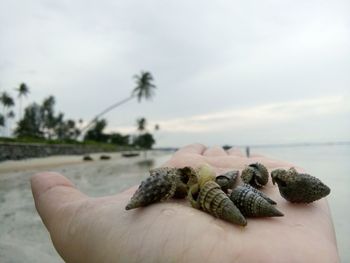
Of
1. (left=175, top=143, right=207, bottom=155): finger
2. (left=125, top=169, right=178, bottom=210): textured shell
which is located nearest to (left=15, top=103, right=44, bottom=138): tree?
(left=175, top=143, right=207, bottom=155): finger

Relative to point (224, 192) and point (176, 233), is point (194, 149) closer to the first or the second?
point (224, 192)

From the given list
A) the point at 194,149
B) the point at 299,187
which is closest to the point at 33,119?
the point at 194,149

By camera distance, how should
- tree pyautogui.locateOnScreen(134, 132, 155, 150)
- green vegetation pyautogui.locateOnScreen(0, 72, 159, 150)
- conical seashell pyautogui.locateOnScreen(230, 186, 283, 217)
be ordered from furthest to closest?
tree pyautogui.locateOnScreen(134, 132, 155, 150) → green vegetation pyautogui.locateOnScreen(0, 72, 159, 150) → conical seashell pyautogui.locateOnScreen(230, 186, 283, 217)

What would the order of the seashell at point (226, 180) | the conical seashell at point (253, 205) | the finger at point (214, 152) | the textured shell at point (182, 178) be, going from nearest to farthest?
the conical seashell at point (253, 205) → the textured shell at point (182, 178) → the seashell at point (226, 180) → the finger at point (214, 152)

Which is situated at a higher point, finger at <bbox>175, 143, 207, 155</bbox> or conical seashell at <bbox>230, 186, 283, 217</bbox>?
finger at <bbox>175, 143, 207, 155</bbox>

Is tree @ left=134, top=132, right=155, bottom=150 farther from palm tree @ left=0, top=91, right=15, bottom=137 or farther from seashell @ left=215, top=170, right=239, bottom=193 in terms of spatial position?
seashell @ left=215, top=170, right=239, bottom=193

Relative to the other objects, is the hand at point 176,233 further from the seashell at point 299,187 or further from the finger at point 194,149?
the finger at point 194,149

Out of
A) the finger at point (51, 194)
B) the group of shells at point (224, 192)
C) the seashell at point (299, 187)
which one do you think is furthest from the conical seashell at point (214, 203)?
the finger at point (51, 194)
